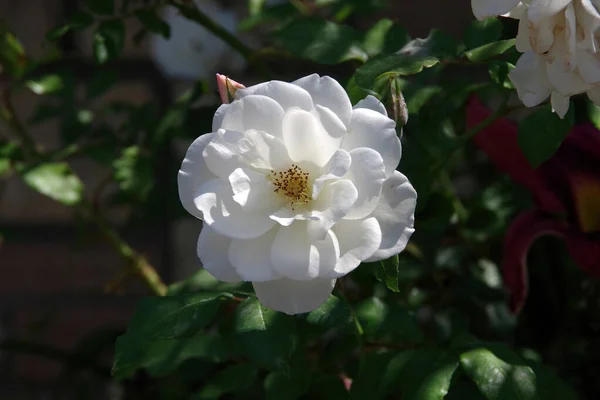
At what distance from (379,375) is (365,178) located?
0.16 m

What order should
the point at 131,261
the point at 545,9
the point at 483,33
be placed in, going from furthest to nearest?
1. the point at 131,261
2. the point at 483,33
3. the point at 545,9

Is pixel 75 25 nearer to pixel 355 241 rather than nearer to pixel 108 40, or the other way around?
pixel 108 40

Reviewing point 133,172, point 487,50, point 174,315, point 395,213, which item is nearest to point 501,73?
point 487,50

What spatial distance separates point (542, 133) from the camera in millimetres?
453

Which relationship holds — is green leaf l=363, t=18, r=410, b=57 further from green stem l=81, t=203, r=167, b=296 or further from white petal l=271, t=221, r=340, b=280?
green stem l=81, t=203, r=167, b=296

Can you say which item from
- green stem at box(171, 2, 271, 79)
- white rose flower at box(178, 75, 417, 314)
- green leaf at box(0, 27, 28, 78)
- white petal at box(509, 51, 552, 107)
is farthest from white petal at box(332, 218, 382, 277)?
green leaf at box(0, 27, 28, 78)

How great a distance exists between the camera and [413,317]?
50 cm

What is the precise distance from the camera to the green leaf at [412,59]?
40 cm

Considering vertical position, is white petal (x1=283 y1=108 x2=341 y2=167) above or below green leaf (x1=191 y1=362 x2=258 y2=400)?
above

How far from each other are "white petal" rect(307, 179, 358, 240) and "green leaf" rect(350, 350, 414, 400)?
137 mm

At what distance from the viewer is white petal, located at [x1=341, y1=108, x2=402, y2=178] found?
36 cm

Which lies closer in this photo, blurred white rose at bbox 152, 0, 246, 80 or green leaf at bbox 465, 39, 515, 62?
green leaf at bbox 465, 39, 515, 62

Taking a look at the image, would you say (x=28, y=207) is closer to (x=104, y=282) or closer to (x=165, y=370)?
(x=104, y=282)

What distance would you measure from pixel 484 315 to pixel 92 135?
1.30 ft
